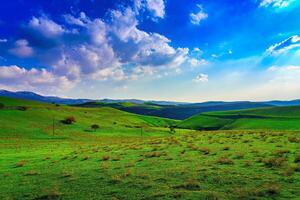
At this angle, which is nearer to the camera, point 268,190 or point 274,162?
point 268,190

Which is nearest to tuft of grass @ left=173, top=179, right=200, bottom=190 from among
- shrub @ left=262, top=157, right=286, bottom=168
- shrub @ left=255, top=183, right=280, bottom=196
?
shrub @ left=255, top=183, right=280, bottom=196

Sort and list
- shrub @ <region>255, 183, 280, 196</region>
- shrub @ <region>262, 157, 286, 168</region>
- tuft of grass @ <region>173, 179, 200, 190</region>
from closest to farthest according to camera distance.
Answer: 1. shrub @ <region>255, 183, 280, 196</region>
2. tuft of grass @ <region>173, 179, 200, 190</region>
3. shrub @ <region>262, 157, 286, 168</region>

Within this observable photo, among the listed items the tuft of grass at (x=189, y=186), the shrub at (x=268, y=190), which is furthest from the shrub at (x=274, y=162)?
the tuft of grass at (x=189, y=186)

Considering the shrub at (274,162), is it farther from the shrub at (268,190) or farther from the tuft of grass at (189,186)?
the tuft of grass at (189,186)

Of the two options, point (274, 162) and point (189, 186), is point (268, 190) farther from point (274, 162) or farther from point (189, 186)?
point (274, 162)

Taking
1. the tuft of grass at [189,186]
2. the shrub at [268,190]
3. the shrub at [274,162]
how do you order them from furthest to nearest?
the shrub at [274,162], the tuft of grass at [189,186], the shrub at [268,190]

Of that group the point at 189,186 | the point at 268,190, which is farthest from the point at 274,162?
the point at 189,186

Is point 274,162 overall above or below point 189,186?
above

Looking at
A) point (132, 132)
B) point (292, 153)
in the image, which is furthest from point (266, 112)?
point (292, 153)

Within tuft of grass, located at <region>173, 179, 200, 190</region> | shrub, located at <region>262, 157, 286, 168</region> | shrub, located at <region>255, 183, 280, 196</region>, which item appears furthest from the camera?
shrub, located at <region>262, 157, 286, 168</region>

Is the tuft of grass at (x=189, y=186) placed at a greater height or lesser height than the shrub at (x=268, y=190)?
lesser

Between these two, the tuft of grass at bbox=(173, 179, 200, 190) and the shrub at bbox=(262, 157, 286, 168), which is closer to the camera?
the tuft of grass at bbox=(173, 179, 200, 190)

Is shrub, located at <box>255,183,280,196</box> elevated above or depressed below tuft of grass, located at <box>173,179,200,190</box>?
above

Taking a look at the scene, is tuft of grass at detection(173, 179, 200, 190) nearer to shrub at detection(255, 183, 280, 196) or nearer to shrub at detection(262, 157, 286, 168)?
shrub at detection(255, 183, 280, 196)
